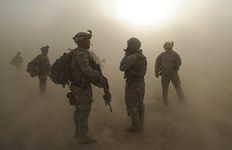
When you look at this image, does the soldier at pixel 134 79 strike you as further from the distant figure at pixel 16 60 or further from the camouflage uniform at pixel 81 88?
the distant figure at pixel 16 60

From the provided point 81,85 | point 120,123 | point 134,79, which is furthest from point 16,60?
point 81,85

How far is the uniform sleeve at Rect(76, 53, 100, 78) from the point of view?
5051mm

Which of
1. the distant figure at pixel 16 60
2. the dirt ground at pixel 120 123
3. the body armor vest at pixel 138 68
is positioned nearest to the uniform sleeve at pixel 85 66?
the body armor vest at pixel 138 68

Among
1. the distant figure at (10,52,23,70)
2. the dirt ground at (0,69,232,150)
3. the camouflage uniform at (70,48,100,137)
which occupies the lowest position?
the dirt ground at (0,69,232,150)

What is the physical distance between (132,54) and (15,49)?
27.5 m

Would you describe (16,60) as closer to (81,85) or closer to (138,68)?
(138,68)

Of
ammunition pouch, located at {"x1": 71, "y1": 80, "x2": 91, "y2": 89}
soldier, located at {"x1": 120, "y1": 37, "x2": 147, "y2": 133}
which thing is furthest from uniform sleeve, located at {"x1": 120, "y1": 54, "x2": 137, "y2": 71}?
ammunition pouch, located at {"x1": 71, "y1": 80, "x2": 91, "y2": 89}

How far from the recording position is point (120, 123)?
22.3 feet

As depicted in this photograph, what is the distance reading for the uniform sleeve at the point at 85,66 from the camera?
5051 mm

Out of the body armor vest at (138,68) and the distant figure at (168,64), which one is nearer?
the body armor vest at (138,68)

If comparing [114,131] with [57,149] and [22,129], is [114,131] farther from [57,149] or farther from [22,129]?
[22,129]

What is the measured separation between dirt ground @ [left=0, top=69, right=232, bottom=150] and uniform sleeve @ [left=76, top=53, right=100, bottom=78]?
55.4 inches

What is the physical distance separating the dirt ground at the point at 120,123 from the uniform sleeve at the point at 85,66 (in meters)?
1.41

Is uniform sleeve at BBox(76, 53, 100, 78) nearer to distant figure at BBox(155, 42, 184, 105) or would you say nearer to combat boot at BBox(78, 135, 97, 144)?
combat boot at BBox(78, 135, 97, 144)
